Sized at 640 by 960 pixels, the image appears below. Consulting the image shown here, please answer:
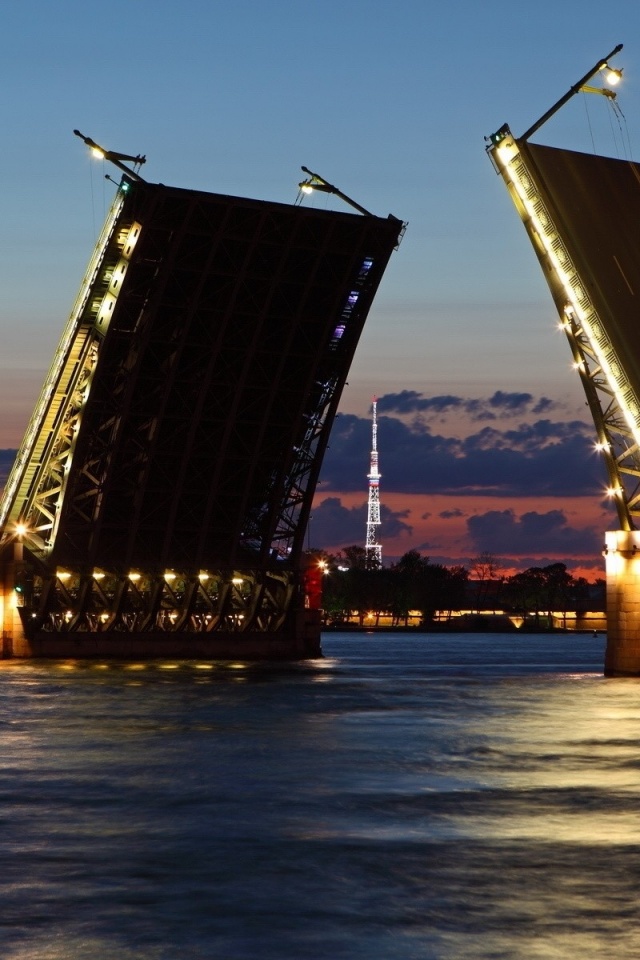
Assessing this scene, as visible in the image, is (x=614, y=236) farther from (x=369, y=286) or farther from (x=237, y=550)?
(x=237, y=550)

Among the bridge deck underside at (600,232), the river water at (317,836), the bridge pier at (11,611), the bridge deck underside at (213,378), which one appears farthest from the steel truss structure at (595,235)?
the bridge pier at (11,611)

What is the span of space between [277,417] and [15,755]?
116ft

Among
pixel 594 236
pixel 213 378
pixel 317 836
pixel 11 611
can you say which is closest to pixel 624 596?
pixel 594 236

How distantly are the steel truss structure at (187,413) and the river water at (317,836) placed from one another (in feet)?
69.7

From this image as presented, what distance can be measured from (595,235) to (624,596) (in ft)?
33.6

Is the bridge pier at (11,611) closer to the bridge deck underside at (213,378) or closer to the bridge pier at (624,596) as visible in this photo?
the bridge deck underside at (213,378)

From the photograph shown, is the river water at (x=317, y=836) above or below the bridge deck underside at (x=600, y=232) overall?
below

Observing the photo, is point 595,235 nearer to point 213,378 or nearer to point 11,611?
point 213,378

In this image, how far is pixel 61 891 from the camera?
1270 centimetres

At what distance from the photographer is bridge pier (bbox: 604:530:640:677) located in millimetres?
47188

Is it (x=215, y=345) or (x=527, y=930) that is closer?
(x=527, y=930)

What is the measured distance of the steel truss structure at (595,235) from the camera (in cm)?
4494

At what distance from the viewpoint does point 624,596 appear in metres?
47.3

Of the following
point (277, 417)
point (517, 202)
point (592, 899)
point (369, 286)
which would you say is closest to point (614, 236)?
point (517, 202)
